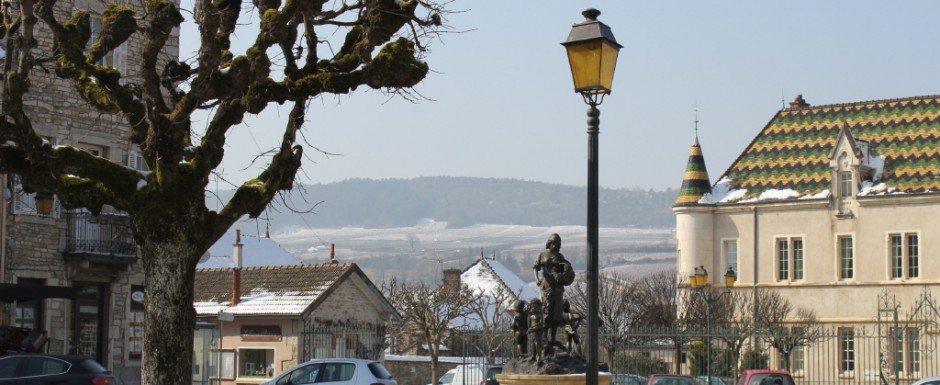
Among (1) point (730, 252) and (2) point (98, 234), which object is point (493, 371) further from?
(1) point (730, 252)

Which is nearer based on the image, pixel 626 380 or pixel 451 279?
pixel 626 380

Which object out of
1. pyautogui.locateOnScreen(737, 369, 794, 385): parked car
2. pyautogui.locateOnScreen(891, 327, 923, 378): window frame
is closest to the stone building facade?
pyautogui.locateOnScreen(737, 369, 794, 385): parked car

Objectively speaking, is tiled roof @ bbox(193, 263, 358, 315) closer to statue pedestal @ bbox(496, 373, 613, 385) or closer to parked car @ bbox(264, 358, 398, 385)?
parked car @ bbox(264, 358, 398, 385)

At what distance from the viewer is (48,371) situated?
23.7 metres

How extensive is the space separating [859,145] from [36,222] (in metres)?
31.6

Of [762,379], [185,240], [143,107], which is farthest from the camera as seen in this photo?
[762,379]

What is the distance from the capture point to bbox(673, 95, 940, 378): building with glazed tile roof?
51.6 metres

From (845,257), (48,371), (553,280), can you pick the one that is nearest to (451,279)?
(845,257)

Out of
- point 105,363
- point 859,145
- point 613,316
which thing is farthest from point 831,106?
point 105,363

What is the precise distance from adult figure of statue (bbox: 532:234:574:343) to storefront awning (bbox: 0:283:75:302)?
453 inches

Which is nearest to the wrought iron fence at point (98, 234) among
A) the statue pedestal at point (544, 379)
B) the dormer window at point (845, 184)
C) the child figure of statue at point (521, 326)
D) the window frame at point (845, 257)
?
the child figure of statue at point (521, 326)

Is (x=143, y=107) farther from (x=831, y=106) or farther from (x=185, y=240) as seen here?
(x=831, y=106)

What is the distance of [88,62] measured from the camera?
61.3 ft

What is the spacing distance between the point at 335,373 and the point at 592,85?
48.7 ft
